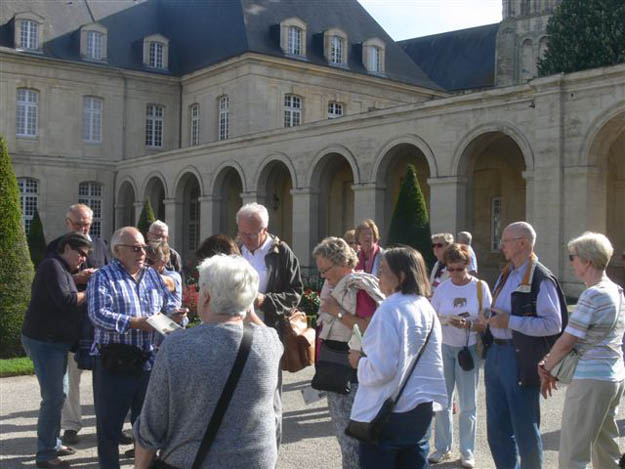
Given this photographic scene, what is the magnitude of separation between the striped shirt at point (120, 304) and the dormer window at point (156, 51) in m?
33.3

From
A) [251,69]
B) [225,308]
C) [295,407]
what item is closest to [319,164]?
[251,69]

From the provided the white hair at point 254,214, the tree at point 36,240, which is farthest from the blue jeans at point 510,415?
the tree at point 36,240

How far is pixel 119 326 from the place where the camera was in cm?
454

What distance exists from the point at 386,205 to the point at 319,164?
2.65 metres

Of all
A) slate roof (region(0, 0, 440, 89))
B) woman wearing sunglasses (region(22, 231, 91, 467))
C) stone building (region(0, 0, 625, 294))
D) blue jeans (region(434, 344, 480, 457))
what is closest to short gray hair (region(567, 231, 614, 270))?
blue jeans (region(434, 344, 480, 457))

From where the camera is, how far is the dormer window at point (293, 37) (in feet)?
106

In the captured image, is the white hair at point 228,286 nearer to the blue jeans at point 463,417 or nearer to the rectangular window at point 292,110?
the blue jeans at point 463,417

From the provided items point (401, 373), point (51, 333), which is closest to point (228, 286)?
point (401, 373)

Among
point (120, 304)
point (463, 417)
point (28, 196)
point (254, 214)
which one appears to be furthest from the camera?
point (28, 196)

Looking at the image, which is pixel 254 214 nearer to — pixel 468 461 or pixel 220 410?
pixel 468 461

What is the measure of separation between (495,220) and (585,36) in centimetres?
738

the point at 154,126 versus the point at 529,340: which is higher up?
the point at 154,126

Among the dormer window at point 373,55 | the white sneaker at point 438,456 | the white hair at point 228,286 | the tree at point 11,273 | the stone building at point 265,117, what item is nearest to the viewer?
the white hair at point 228,286

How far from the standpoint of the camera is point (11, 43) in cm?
3284
